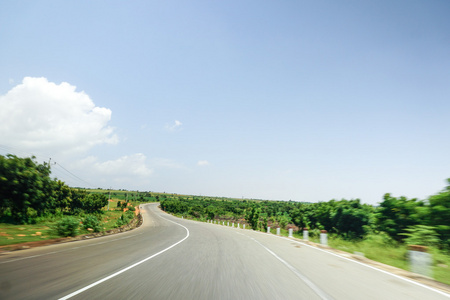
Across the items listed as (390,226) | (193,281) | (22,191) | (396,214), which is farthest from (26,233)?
(396,214)

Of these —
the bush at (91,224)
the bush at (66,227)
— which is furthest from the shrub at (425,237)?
the bush at (91,224)

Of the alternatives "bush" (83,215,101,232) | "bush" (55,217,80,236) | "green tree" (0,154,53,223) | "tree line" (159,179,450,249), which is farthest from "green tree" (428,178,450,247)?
"green tree" (0,154,53,223)

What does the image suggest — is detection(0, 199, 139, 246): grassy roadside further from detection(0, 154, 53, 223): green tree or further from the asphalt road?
the asphalt road

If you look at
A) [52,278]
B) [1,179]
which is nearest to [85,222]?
[1,179]

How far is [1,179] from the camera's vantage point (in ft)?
73.4

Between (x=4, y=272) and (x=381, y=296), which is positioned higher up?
(x=381, y=296)

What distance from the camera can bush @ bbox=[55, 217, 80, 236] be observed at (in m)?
15.6

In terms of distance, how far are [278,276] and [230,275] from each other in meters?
1.18

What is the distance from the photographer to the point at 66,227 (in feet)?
51.5

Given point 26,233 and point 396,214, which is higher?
point 396,214

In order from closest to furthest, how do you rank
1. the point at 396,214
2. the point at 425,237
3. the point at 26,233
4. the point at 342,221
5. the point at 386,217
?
Answer: the point at 425,237 < the point at 26,233 < the point at 396,214 < the point at 386,217 < the point at 342,221

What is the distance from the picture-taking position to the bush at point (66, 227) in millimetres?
15570

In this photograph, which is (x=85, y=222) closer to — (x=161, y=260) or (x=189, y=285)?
(x=161, y=260)

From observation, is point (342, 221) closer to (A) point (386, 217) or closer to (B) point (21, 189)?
(A) point (386, 217)
